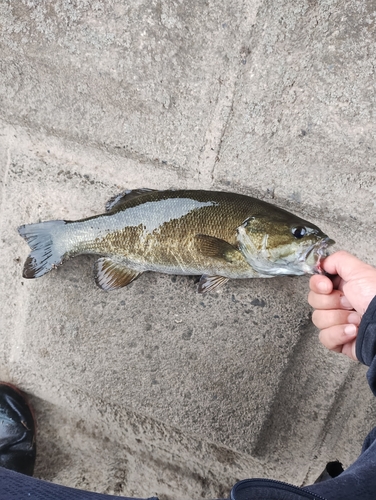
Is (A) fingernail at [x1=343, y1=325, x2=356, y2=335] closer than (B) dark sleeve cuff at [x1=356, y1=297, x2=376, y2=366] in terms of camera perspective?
No

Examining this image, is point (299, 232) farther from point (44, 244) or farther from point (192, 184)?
point (44, 244)

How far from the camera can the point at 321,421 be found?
2.11 metres

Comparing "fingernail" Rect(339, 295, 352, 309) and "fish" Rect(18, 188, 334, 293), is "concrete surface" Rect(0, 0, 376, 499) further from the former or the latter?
"fingernail" Rect(339, 295, 352, 309)

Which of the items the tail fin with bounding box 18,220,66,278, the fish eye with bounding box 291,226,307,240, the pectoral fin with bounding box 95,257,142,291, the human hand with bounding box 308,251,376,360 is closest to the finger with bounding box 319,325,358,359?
the human hand with bounding box 308,251,376,360

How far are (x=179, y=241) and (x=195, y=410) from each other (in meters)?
0.81

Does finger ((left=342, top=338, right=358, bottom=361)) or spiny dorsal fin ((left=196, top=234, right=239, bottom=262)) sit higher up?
spiny dorsal fin ((left=196, top=234, right=239, bottom=262))

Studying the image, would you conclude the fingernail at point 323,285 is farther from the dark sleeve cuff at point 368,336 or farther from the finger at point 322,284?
the dark sleeve cuff at point 368,336

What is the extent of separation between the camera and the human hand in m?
1.56

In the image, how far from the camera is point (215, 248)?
175 cm

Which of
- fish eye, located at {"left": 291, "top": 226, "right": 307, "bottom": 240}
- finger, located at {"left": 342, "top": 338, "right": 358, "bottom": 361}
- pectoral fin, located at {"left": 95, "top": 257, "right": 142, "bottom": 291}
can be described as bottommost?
pectoral fin, located at {"left": 95, "top": 257, "right": 142, "bottom": 291}

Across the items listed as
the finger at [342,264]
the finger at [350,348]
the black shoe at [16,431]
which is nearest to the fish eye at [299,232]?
the finger at [342,264]

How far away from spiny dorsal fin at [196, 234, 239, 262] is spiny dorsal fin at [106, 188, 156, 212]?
1.08 ft

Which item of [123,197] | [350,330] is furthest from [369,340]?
[123,197]

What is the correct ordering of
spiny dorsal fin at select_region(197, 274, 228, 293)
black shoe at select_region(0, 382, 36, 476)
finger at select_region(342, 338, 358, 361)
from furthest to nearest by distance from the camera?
black shoe at select_region(0, 382, 36, 476)
spiny dorsal fin at select_region(197, 274, 228, 293)
finger at select_region(342, 338, 358, 361)
